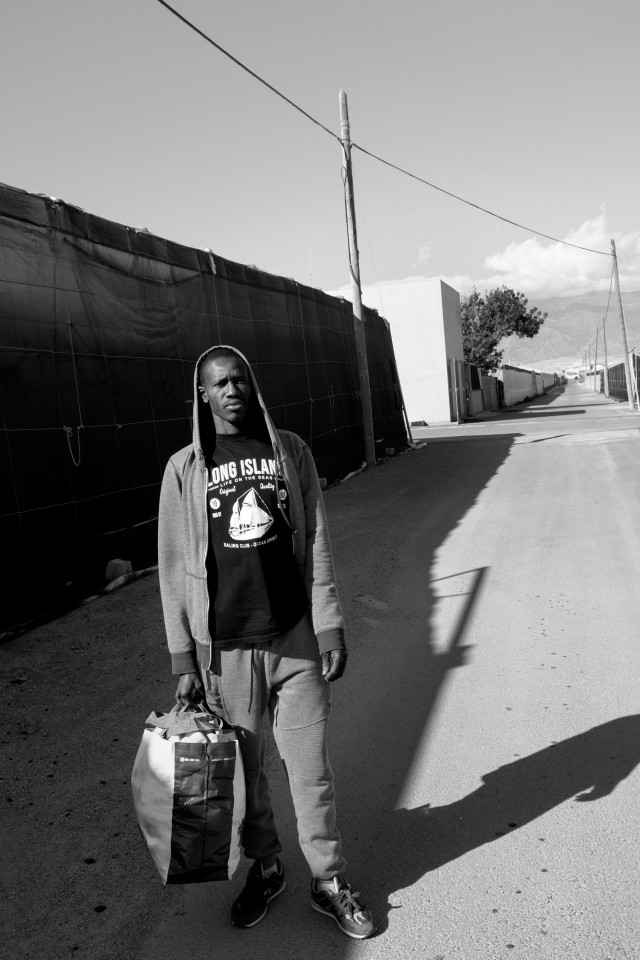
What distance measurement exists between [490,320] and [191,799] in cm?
6377

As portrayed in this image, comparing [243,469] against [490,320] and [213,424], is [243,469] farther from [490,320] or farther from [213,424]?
[490,320]

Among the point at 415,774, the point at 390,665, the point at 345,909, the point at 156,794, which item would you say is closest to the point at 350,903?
the point at 345,909

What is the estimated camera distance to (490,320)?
63.7m

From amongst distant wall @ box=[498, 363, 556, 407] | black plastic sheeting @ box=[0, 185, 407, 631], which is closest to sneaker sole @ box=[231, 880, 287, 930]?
black plastic sheeting @ box=[0, 185, 407, 631]

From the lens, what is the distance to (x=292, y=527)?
9.16 feet

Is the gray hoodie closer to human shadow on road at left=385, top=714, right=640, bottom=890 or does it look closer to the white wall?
human shadow on road at left=385, top=714, right=640, bottom=890

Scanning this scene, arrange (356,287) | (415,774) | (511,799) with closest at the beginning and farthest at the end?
1. (511,799)
2. (415,774)
3. (356,287)

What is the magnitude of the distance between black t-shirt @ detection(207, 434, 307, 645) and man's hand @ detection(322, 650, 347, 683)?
0.16 meters

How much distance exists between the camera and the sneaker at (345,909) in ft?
8.76

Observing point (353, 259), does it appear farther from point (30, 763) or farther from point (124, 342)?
point (30, 763)

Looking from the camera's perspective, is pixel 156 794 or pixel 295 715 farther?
pixel 295 715

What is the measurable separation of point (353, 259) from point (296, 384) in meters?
5.06

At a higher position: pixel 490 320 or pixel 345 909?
pixel 490 320

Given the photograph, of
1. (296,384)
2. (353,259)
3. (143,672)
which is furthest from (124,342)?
(353,259)
